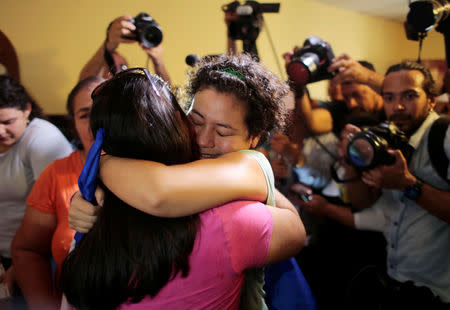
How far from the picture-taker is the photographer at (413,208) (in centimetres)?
109

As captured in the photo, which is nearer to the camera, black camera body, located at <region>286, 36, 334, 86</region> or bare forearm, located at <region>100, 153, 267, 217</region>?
bare forearm, located at <region>100, 153, 267, 217</region>

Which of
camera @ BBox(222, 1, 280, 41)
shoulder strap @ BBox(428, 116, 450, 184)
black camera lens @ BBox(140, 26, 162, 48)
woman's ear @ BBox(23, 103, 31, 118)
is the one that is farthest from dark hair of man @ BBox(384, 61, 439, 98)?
woman's ear @ BBox(23, 103, 31, 118)

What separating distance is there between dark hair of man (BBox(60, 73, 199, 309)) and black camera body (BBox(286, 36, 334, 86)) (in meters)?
0.98

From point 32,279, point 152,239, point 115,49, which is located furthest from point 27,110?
point 152,239

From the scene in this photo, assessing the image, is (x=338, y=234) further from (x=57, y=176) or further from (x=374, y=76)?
(x=57, y=176)

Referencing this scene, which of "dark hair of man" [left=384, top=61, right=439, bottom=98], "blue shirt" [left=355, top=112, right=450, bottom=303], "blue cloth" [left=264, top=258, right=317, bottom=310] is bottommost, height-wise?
"blue shirt" [left=355, top=112, right=450, bottom=303]

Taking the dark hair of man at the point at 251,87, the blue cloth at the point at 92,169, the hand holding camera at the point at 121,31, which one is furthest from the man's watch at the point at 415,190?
the hand holding camera at the point at 121,31

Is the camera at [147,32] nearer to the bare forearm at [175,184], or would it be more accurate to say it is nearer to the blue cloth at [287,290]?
the bare forearm at [175,184]

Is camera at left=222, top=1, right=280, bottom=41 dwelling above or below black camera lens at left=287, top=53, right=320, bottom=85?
above

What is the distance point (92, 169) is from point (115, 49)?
3.98 ft

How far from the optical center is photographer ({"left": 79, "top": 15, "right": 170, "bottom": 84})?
1415mm

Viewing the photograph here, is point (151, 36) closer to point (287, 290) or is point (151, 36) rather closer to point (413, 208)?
point (287, 290)

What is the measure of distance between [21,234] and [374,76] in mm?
1672

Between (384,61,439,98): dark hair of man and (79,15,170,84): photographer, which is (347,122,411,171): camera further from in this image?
(79,15,170,84): photographer
